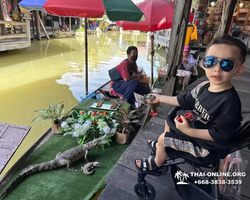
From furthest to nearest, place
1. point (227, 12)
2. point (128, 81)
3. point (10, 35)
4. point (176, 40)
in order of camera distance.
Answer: point (10, 35) < point (227, 12) < point (128, 81) < point (176, 40)

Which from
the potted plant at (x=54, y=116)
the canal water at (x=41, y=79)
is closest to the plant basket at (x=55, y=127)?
the potted plant at (x=54, y=116)

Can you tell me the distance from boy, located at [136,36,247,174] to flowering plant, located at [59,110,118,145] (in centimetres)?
186

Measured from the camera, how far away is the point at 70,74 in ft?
24.1

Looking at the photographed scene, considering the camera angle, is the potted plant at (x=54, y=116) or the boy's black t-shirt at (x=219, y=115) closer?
the boy's black t-shirt at (x=219, y=115)

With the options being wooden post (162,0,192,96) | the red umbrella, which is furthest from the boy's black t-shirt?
the red umbrella

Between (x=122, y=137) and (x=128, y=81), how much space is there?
4.81ft

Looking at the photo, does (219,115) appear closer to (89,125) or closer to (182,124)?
(182,124)

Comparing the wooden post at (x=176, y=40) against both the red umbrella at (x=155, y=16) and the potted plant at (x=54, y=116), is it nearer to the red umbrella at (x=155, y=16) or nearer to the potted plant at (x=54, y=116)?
the red umbrella at (x=155, y=16)

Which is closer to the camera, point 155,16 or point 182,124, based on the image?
point 182,124

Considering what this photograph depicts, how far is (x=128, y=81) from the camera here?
4094mm

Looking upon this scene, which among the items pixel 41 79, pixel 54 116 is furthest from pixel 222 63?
pixel 41 79

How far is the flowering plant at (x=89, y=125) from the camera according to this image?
297 centimetres

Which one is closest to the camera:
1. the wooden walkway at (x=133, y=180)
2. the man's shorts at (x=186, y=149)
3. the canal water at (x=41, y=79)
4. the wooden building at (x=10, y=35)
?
the man's shorts at (x=186, y=149)

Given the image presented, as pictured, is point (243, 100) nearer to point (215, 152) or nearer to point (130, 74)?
point (130, 74)
